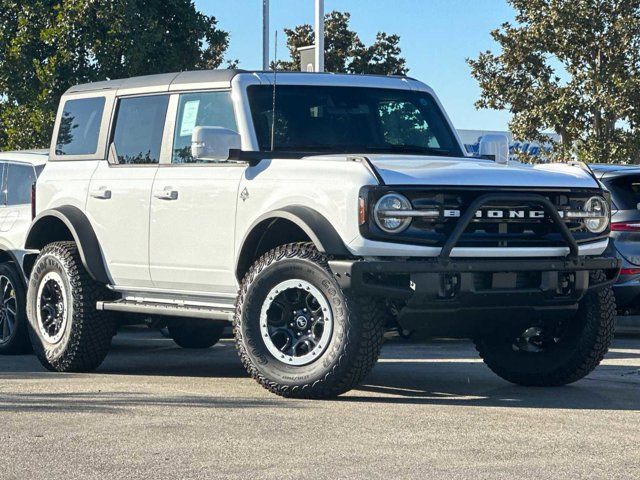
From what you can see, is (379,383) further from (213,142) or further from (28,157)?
(28,157)

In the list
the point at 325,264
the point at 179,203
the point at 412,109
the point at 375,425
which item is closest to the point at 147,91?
the point at 179,203

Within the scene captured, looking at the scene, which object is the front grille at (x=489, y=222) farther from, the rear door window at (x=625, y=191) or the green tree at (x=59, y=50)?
the green tree at (x=59, y=50)

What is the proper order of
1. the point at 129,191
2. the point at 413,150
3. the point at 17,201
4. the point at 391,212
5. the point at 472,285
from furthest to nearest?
the point at 17,201 → the point at 129,191 → the point at 413,150 → the point at 472,285 → the point at 391,212

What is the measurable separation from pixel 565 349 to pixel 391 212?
6.09 ft

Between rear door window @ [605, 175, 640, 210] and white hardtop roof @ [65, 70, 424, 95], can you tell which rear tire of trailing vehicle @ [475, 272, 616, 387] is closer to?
white hardtop roof @ [65, 70, 424, 95]

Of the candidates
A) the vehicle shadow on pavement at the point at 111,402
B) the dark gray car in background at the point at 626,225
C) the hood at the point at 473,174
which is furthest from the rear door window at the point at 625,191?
the vehicle shadow on pavement at the point at 111,402

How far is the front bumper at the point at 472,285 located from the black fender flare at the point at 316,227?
11cm

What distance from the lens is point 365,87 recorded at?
9969mm

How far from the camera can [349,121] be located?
9.70 metres

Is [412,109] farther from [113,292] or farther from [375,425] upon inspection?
[375,425]

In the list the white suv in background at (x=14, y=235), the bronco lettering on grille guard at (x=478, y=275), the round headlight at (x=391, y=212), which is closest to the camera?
the bronco lettering on grille guard at (x=478, y=275)

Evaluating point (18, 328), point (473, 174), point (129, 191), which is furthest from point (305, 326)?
point (18, 328)

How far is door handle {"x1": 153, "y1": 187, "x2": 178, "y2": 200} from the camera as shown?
9.46m

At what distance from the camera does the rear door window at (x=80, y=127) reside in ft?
35.2
